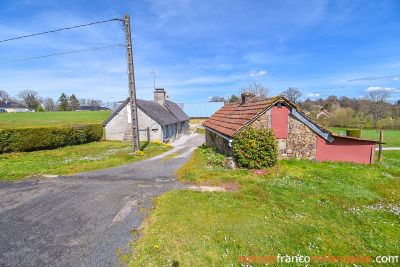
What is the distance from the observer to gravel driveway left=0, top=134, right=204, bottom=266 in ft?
12.9

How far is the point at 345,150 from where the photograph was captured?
1050 centimetres

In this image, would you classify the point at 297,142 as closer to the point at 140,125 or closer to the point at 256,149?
the point at 256,149

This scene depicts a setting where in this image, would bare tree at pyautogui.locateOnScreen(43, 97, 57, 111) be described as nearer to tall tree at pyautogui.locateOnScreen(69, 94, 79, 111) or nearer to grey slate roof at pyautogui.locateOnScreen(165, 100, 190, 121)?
tall tree at pyautogui.locateOnScreen(69, 94, 79, 111)

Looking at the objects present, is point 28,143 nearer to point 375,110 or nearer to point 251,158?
point 251,158

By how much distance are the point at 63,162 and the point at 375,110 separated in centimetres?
6736

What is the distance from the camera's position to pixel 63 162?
1177cm

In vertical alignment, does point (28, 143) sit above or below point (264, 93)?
below

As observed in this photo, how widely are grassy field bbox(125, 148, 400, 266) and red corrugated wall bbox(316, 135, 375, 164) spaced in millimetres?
2147

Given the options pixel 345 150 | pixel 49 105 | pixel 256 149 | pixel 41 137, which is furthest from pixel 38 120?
pixel 49 105

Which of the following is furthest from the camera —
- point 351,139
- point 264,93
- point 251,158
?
point 264,93

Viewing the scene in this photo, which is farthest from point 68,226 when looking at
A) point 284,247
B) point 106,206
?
point 284,247

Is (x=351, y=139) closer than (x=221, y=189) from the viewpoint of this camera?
No

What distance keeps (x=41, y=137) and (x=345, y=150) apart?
23.4 metres

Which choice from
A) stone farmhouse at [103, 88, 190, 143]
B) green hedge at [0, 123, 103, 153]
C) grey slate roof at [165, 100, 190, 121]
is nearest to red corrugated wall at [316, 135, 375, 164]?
stone farmhouse at [103, 88, 190, 143]
